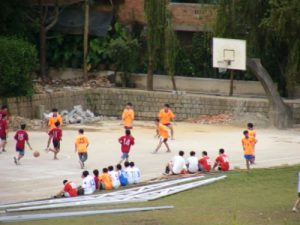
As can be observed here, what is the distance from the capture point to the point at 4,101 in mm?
41906

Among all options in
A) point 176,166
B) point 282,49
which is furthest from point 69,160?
point 282,49

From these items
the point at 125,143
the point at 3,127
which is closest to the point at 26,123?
the point at 3,127

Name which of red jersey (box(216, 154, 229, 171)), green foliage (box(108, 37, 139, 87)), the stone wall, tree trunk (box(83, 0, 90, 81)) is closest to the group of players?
red jersey (box(216, 154, 229, 171))

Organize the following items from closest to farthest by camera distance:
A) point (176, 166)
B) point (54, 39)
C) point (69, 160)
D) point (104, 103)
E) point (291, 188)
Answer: point (291, 188)
point (176, 166)
point (69, 160)
point (104, 103)
point (54, 39)

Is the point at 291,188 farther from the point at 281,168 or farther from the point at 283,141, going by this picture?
the point at 283,141

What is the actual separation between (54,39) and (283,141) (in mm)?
17493

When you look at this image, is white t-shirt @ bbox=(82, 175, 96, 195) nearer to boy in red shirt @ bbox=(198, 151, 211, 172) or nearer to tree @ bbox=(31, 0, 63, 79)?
boy in red shirt @ bbox=(198, 151, 211, 172)

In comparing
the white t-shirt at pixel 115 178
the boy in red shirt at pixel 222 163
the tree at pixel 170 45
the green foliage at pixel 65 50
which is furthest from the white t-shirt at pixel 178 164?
the green foliage at pixel 65 50

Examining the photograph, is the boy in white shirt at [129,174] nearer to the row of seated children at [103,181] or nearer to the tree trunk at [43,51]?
the row of seated children at [103,181]

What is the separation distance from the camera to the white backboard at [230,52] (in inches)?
1609

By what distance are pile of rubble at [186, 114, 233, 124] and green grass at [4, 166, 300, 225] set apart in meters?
14.2

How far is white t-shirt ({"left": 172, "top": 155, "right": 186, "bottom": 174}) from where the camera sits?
96.8 feet

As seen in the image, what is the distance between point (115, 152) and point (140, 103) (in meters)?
12.1

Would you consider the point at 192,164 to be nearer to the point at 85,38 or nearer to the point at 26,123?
the point at 26,123
